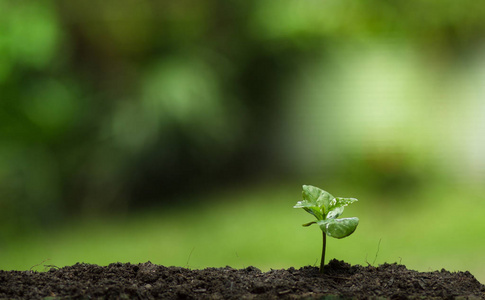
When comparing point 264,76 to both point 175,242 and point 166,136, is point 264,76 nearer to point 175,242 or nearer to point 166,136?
point 166,136

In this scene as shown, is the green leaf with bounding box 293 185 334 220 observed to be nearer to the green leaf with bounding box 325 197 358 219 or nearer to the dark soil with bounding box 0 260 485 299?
the green leaf with bounding box 325 197 358 219

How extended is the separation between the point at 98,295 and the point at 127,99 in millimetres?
2109

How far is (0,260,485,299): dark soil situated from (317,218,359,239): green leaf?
5.0 inches

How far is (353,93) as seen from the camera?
327 cm

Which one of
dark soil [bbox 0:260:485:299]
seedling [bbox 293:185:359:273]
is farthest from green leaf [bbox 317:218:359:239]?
dark soil [bbox 0:260:485:299]

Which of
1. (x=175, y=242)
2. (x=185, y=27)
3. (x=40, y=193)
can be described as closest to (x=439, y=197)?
(x=175, y=242)

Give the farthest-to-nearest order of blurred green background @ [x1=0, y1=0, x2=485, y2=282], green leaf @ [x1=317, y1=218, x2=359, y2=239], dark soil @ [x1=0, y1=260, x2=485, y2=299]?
1. blurred green background @ [x1=0, y1=0, x2=485, y2=282]
2. green leaf @ [x1=317, y1=218, x2=359, y2=239]
3. dark soil @ [x1=0, y1=260, x2=485, y2=299]

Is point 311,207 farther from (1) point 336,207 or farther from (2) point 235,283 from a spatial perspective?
(2) point 235,283

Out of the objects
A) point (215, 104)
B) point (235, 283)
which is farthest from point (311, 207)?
point (215, 104)

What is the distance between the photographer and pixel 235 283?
1391mm

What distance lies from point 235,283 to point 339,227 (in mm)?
292

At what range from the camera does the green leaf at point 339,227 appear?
141cm

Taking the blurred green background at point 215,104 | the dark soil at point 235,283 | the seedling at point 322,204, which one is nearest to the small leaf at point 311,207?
the seedling at point 322,204

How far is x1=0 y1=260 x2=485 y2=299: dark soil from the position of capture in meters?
1.28
